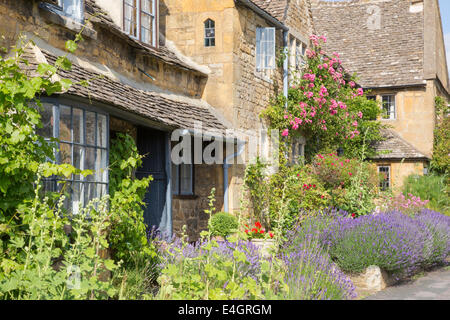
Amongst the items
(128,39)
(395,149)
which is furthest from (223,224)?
(395,149)

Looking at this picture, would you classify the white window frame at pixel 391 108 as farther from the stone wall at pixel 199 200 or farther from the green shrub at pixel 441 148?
the stone wall at pixel 199 200

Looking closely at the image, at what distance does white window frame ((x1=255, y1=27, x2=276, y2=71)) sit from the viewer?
1302 centimetres

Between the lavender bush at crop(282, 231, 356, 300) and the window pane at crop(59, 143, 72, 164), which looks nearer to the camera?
the lavender bush at crop(282, 231, 356, 300)

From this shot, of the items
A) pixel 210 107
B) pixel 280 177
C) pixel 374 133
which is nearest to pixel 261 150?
pixel 280 177

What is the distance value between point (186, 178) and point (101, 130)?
4703 millimetres

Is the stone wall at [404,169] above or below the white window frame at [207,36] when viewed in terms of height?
below

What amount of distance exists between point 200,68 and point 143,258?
548 cm

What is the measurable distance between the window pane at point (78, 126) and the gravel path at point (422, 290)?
4.48m

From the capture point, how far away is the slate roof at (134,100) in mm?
7009

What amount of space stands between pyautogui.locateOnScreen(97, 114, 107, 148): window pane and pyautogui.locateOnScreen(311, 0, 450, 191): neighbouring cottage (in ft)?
51.6

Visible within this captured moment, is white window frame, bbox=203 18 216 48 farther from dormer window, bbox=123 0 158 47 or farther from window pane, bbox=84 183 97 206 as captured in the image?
window pane, bbox=84 183 97 206

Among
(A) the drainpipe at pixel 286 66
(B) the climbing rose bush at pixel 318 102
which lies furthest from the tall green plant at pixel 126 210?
(A) the drainpipe at pixel 286 66

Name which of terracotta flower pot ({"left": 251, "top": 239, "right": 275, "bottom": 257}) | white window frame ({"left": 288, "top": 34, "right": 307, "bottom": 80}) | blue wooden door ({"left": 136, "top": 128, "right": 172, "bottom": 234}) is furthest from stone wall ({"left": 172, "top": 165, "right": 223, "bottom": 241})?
white window frame ({"left": 288, "top": 34, "right": 307, "bottom": 80})

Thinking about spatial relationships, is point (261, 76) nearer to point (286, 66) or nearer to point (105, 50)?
point (286, 66)
